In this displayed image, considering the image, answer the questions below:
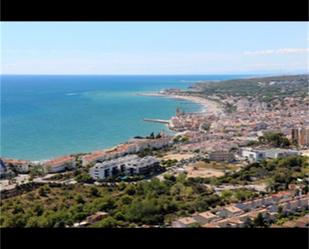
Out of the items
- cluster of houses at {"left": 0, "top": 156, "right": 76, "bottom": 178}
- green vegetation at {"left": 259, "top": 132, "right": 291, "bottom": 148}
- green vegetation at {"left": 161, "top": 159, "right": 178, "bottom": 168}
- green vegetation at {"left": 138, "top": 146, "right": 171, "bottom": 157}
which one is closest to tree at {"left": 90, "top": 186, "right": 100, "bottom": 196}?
cluster of houses at {"left": 0, "top": 156, "right": 76, "bottom": 178}

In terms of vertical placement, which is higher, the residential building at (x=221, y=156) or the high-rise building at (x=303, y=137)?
the high-rise building at (x=303, y=137)

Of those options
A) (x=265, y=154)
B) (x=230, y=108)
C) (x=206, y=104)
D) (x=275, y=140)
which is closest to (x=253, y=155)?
(x=265, y=154)

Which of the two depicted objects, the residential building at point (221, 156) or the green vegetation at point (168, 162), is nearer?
the green vegetation at point (168, 162)

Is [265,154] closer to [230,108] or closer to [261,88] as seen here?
[261,88]

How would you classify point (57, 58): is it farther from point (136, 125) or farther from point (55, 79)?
point (55, 79)

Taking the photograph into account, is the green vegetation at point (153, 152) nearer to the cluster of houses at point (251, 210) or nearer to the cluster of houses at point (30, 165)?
the cluster of houses at point (30, 165)

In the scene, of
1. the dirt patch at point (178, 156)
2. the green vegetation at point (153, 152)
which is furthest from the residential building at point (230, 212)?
the green vegetation at point (153, 152)

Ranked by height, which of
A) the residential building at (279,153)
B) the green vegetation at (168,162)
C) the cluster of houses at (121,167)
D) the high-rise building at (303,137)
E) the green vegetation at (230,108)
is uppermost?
the green vegetation at (230,108)
